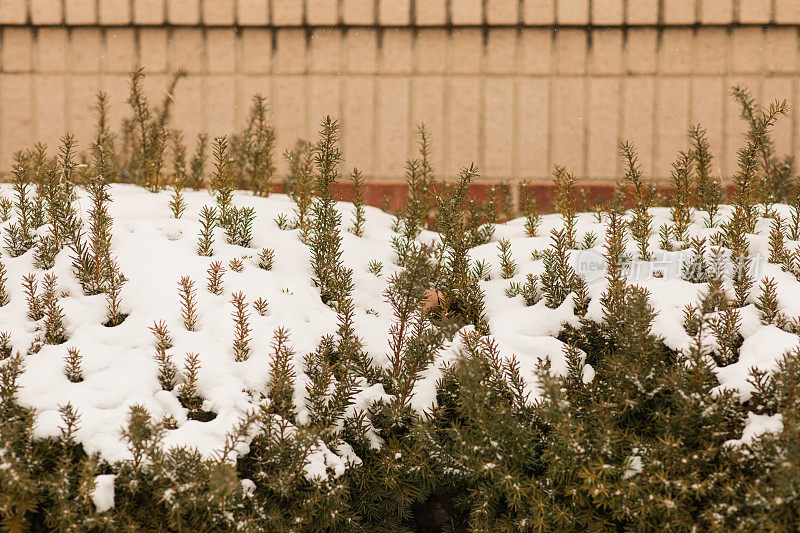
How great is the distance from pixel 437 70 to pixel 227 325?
362 cm

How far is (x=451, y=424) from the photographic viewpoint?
203 centimetres

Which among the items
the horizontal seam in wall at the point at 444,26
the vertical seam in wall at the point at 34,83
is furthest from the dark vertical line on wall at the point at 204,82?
the vertical seam in wall at the point at 34,83

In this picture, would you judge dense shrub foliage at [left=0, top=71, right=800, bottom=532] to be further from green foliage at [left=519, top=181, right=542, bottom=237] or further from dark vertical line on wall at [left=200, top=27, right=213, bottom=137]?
dark vertical line on wall at [left=200, top=27, right=213, bottom=137]

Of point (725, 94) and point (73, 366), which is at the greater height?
point (725, 94)

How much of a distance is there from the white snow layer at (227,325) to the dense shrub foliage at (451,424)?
0.04m

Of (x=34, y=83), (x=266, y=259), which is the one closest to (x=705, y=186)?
(x=266, y=259)

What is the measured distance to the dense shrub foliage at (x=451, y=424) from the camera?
1.74 meters

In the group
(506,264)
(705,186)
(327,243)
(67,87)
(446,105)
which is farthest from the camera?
(67,87)

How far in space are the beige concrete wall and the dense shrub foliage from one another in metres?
2.85

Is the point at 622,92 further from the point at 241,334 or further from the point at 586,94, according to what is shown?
the point at 241,334

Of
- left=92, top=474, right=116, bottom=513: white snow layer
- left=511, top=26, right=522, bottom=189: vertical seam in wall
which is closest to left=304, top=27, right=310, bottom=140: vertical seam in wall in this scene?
left=511, top=26, right=522, bottom=189: vertical seam in wall

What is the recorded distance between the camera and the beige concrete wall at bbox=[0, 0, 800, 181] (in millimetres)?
5090

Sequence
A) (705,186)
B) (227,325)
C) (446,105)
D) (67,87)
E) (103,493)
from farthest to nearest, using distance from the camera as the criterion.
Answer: (67,87) < (446,105) < (705,186) < (227,325) < (103,493)

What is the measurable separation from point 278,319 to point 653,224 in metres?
1.68
